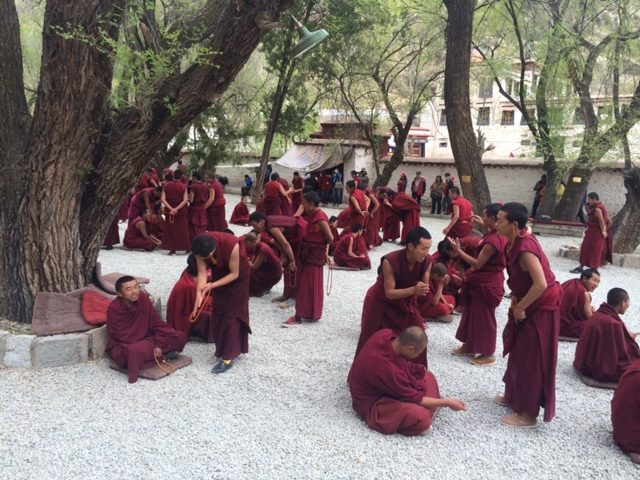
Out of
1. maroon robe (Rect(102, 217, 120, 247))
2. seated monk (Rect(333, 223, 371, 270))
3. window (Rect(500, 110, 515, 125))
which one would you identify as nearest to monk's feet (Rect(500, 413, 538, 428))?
seated monk (Rect(333, 223, 371, 270))

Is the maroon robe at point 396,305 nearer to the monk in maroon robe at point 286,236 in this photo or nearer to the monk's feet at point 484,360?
the monk's feet at point 484,360

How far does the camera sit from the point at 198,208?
10.1 metres

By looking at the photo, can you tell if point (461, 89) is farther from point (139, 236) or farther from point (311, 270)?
point (139, 236)

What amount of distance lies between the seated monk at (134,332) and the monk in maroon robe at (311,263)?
1.79 metres

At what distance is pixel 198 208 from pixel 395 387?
6.94 m

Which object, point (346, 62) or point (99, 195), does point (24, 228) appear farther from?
point (346, 62)

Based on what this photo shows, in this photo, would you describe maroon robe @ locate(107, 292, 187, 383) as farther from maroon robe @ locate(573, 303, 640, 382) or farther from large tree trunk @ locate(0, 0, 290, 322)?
maroon robe @ locate(573, 303, 640, 382)

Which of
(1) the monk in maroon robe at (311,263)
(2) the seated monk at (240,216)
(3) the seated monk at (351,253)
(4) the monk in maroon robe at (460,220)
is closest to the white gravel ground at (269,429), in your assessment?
(1) the monk in maroon robe at (311,263)

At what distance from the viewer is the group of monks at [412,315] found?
3.99 m

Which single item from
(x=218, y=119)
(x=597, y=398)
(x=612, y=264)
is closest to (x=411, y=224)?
(x=612, y=264)

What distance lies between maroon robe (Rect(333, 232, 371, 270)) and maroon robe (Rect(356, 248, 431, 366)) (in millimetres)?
4633

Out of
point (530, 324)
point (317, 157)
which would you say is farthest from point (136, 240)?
point (317, 157)

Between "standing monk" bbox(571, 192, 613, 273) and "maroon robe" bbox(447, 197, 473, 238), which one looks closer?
"maroon robe" bbox(447, 197, 473, 238)

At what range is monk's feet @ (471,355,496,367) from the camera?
5441 millimetres
